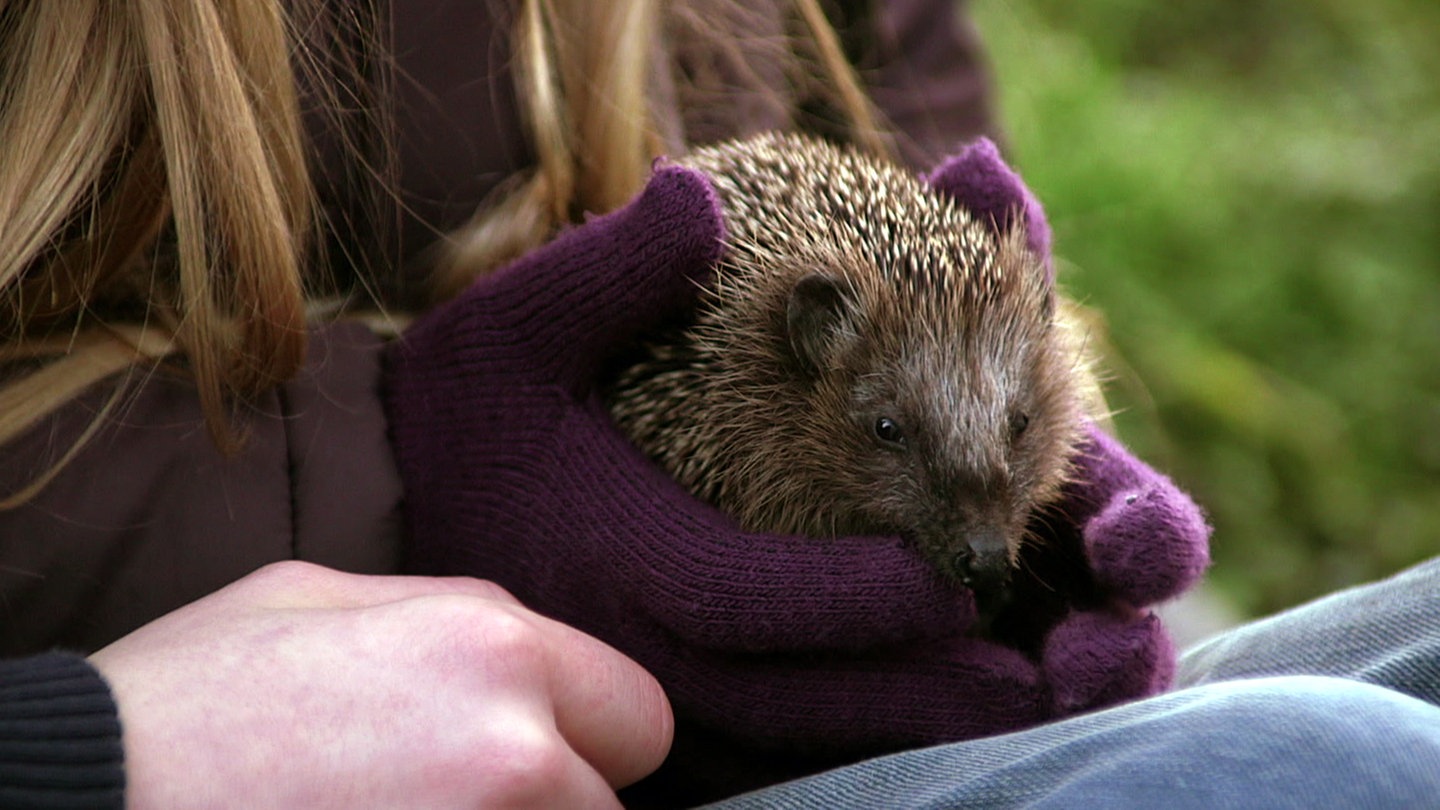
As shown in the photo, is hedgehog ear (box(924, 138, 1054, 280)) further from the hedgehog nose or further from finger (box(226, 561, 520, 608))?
finger (box(226, 561, 520, 608))

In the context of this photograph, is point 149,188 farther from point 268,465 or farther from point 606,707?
point 606,707

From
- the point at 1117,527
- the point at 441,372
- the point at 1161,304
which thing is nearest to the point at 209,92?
the point at 441,372

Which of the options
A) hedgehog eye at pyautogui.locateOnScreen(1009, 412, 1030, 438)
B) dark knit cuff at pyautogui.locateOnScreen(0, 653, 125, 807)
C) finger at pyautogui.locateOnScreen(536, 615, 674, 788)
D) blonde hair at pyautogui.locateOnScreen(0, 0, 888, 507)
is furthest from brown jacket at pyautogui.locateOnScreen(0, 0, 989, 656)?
hedgehog eye at pyautogui.locateOnScreen(1009, 412, 1030, 438)

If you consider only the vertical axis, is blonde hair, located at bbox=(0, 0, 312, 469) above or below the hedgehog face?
above

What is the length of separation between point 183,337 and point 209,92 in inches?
10.0

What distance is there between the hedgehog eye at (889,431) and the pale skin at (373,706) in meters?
0.43

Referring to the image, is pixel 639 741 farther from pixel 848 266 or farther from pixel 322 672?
pixel 848 266

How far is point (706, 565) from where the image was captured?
49.9 inches

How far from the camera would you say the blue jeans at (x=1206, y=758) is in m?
0.98

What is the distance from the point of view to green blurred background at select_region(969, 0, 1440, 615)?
3.79 metres

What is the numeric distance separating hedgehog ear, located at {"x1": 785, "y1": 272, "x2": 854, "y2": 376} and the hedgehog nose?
299 mm

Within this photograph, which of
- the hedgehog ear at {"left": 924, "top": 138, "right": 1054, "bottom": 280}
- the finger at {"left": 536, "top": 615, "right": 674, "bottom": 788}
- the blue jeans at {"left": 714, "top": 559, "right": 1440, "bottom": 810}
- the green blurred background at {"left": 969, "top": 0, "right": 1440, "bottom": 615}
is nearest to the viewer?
the blue jeans at {"left": 714, "top": 559, "right": 1440, "bottom": 810}

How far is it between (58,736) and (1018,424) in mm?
1036

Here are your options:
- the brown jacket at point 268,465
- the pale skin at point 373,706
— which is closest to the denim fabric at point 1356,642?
the pale skin at point 373,706
